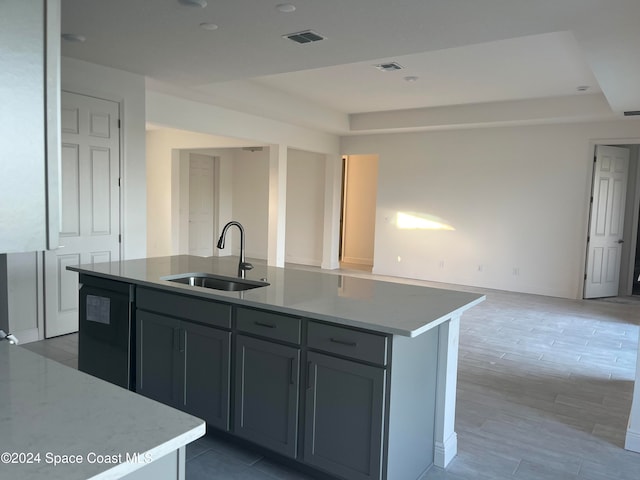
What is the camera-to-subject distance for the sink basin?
303cm

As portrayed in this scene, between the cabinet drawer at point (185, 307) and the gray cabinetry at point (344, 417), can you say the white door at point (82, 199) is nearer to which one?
the cabinet drawer at point (185, 307)

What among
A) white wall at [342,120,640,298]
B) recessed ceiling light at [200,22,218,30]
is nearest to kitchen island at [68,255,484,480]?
recessed ceiling light at [200,22,218,30]

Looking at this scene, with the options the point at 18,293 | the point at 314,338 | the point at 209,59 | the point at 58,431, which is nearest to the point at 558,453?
the point at 314,338

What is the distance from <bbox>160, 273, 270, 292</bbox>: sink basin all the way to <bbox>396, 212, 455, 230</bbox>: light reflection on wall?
5943 millimetres

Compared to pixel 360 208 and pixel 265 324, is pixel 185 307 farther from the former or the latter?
pixel 360 208

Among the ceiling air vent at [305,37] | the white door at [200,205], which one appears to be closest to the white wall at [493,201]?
the white door at [200,205]

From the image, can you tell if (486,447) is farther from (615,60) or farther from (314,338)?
(615,60)

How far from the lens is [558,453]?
279 cm

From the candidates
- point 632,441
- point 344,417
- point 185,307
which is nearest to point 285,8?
point 185,307

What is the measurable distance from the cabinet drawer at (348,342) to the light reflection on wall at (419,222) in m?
6.57

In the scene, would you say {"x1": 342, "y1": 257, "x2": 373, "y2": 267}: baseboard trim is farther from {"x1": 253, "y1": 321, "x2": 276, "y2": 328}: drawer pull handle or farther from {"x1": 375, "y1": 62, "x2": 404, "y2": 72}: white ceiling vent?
{"x1": 253, "y1": 321, "x2": 276, "y2": 328}: drawer pull handle

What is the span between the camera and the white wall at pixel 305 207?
33.0ft

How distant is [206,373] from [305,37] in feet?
8.65

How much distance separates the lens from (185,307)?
2.72 metres
